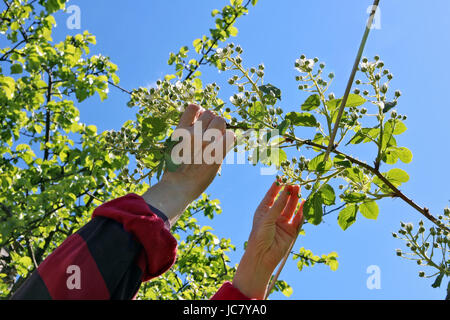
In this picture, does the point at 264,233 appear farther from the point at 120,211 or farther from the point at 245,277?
the point at 120,211

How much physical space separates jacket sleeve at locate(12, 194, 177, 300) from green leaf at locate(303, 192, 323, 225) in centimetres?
56

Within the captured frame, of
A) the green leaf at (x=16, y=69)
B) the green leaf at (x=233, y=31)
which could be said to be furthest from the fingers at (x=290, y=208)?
the green leaf at (x=16, y=69)

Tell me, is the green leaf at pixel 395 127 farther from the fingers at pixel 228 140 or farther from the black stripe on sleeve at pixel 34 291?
the black stripe on sleeve at pixel 34 291

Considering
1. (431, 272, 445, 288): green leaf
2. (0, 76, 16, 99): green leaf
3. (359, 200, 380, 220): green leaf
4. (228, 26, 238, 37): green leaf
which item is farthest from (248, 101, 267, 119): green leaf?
(0, 76, 16, 99): green leaf

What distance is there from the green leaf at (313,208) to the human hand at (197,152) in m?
0.32

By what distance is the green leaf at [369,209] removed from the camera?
4.81 ft

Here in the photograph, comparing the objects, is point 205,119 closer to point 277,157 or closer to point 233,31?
point 277,157

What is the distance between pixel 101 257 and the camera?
807 millimetres

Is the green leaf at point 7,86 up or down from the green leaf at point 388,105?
up

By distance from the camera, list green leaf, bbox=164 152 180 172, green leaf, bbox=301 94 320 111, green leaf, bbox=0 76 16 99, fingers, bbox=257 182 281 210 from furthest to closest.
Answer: green leaf, bbox=0 76 16 99
fingers, bbox=257 182 281 210
green leaf, bbox=301 94 320 111
green leaf, bbox=164 152 180 172

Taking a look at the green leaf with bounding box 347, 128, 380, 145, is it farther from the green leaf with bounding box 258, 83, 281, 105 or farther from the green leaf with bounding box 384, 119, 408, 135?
the green leaf with bounding box 258, 83, 281, 105

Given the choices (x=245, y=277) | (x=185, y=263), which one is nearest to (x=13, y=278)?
(x=185, y=263)

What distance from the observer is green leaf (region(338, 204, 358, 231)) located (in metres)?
1.45
